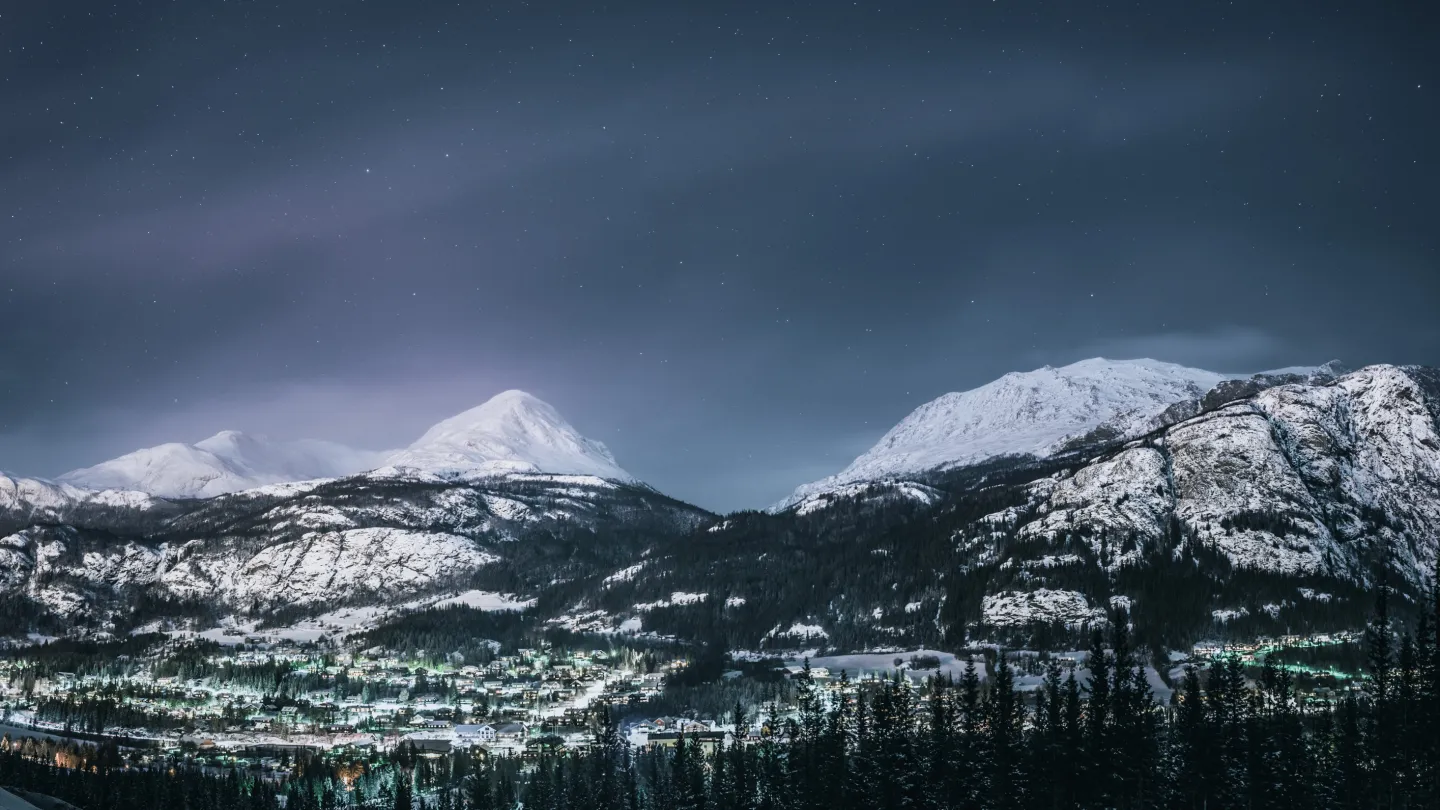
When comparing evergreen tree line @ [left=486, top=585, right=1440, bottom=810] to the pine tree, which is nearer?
evergreen tree line @ [left=486, top=585, right=1440, bottom=810]

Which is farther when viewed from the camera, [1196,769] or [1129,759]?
[1129,759]

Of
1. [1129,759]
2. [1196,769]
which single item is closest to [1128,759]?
[1129,759]

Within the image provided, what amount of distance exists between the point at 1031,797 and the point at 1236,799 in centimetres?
2289

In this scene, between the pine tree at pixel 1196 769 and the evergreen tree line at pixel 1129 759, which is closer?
the evergreen tree line at pixel 1129 759

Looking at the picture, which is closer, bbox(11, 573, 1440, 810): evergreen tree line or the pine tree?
bbox(11, 573, 1440, 810): evergreen tree line

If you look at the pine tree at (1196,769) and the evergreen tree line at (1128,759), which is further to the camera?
the pine tree at (1196,769)

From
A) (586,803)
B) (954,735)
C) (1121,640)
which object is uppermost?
(1121,640)

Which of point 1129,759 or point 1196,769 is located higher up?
point 1129,759

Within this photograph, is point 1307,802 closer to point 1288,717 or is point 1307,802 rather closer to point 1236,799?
point 1236,799

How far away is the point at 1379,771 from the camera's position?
142 m

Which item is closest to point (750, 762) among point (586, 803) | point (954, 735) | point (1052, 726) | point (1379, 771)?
point (586, 803)

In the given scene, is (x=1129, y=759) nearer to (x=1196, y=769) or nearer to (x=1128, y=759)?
(x=1128, y=759)

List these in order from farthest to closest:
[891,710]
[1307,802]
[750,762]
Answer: [750,762] < [891,710] < [1307,802]

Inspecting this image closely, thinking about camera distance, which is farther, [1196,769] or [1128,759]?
[1128,759]
